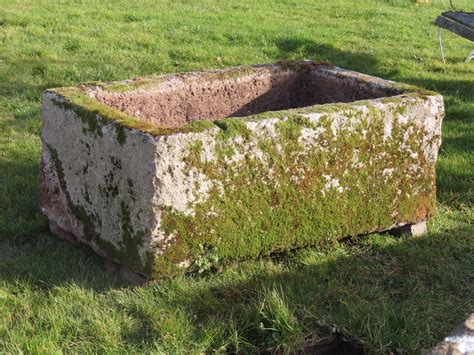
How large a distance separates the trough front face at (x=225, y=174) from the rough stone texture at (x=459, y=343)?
1.52 metres

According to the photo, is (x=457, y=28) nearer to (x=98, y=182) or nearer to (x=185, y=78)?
(x=185, y=78)

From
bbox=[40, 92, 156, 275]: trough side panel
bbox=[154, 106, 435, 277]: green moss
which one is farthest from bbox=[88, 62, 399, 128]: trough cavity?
bbox=[154, 106, 435, 277]: green moss

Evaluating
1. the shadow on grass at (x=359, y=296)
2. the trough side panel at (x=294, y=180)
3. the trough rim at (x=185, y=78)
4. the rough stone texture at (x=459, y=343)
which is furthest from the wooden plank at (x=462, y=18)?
the rough stone texture at (x=459, y=343)

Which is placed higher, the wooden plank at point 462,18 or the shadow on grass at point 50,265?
the wooden plank at point 462,18

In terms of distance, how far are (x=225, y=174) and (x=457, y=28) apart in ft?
13.9

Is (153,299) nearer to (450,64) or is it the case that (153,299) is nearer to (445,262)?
(445,262)

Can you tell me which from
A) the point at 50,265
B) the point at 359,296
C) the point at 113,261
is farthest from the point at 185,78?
the point at 359,296

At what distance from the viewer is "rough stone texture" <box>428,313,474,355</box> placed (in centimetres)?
239

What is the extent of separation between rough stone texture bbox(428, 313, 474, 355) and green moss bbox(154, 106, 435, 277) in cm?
151

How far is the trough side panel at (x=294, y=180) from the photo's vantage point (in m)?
3.57

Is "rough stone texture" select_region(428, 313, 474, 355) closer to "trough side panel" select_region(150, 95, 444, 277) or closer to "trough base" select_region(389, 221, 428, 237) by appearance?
"trough side panel" select_region(150, 95, 444, 277)

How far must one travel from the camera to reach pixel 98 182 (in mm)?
3852

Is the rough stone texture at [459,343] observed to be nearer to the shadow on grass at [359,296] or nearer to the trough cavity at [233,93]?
the shadow on grass at [359,296]

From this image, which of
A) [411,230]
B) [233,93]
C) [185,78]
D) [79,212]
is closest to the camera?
[79,212]
